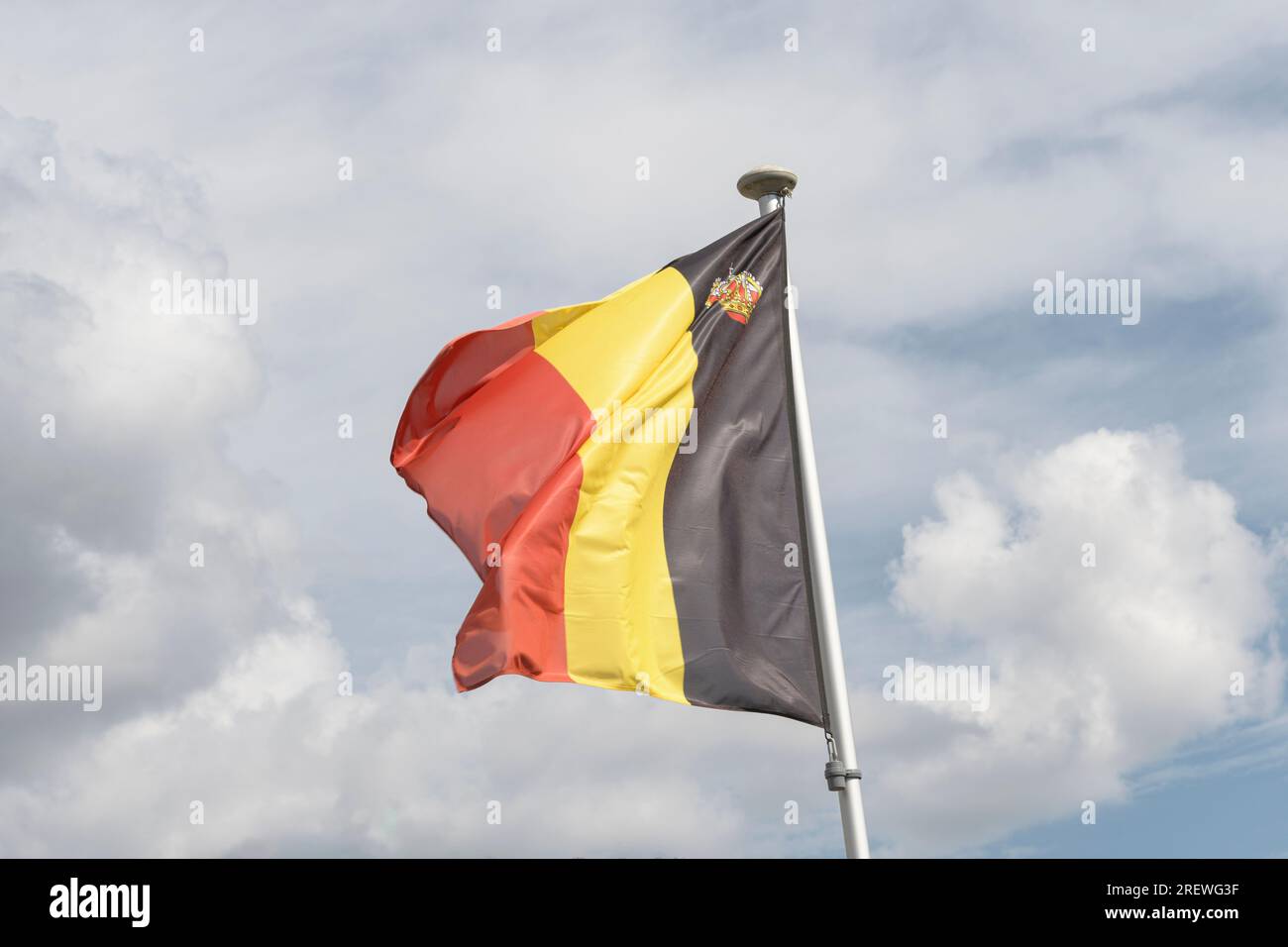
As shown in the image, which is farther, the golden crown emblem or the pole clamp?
the golden crown emblem

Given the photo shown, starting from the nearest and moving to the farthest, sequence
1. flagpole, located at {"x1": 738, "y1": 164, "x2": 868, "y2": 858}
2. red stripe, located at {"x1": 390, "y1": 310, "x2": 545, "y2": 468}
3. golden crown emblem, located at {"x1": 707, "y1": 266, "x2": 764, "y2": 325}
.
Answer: flagpole, located at {"x1": 738, "y1": 164, "x2": 868, "y2": 858} → golden crown emblem, located at {"x1": 707, "y1": 266, "x2": 764, "y2": 325} → red stripe, located at {"x1": 390, "y1": 310, "x2": 545, "y2": 468}

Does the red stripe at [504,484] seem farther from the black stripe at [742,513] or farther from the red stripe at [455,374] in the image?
the black stripe at [742,513]

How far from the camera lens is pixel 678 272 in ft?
49.3

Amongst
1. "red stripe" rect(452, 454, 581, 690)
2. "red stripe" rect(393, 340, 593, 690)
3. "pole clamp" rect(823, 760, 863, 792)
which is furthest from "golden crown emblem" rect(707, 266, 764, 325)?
"pole clamp" rect(823, 760, 863, 792)

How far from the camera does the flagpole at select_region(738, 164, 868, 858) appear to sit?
1289 centimetres

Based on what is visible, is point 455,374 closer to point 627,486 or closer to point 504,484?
point 504,484

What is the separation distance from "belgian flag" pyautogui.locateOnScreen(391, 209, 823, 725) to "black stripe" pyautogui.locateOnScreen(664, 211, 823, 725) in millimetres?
16

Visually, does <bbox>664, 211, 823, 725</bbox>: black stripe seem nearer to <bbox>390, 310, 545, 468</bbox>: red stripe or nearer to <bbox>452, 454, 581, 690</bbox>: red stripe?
<bbox>452, 454, 581, 690</bbox>: red stripe

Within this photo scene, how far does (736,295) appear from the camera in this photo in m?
15.0
